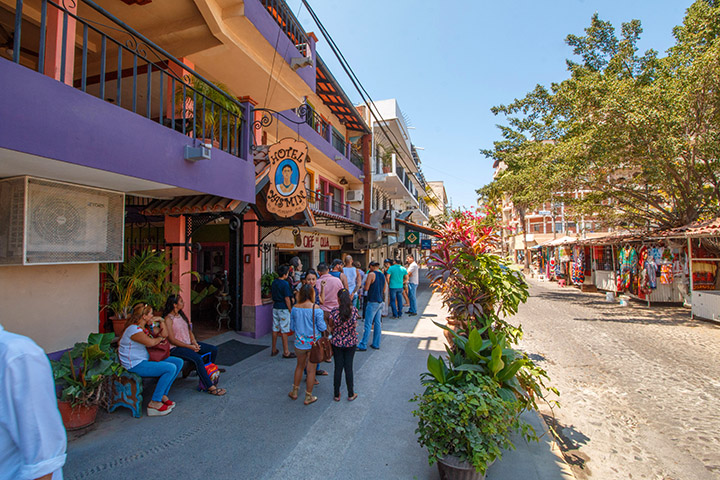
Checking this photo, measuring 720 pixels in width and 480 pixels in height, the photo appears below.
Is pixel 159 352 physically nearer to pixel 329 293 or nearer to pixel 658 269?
pixel 329 293

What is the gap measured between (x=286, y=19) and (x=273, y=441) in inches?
330

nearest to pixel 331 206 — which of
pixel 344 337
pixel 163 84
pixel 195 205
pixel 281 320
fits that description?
pixel 281 320

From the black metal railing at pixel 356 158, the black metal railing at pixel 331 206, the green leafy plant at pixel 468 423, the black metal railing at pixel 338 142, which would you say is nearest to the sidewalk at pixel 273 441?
the green leafy plant at pixel 468 423

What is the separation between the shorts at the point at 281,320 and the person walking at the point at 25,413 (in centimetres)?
511

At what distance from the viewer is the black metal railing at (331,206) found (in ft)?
41.0

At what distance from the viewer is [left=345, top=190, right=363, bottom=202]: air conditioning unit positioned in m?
17.1

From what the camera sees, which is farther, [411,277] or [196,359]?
[411,277]

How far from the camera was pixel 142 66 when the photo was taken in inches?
252

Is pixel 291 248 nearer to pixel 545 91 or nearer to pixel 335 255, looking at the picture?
pixel 335 255

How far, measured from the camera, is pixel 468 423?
9.06 ft

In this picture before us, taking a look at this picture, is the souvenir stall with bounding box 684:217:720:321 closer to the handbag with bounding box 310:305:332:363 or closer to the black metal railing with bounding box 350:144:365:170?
the handbag with bounding box 310:305:332:363

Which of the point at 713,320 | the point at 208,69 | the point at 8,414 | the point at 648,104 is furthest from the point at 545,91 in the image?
the point at 8,414

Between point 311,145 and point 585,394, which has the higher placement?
point 311,145

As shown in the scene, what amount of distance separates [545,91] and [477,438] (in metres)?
20.5
